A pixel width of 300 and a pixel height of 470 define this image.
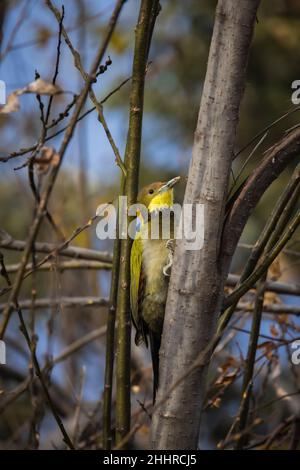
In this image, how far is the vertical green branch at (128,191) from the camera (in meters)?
2.33

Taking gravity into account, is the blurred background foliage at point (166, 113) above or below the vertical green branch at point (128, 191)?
above

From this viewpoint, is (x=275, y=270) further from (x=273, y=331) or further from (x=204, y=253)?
(x=204, y=253)

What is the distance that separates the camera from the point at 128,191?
2432 mm

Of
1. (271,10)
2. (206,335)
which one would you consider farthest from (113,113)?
(206,335)

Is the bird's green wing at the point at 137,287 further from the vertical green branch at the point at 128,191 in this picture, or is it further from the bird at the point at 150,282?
the vertical green branch at the point at 128,191

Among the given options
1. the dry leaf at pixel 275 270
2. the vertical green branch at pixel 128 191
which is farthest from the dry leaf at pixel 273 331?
the vertical green branch at pixel 128 191

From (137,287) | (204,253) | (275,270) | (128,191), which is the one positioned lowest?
(204,253)

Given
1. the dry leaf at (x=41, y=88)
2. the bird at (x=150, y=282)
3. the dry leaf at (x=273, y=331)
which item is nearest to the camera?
the dry leaf at (x=41, y=88)

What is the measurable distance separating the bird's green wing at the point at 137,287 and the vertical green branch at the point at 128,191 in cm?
89

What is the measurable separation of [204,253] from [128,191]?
42 centimetres

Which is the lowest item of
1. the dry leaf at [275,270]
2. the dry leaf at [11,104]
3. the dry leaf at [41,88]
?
the dry leaf at [41,88]

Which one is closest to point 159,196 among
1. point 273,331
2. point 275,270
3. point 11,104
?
point 275,270

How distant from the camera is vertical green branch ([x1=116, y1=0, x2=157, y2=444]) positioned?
233 cm

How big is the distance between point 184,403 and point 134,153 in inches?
35.7
